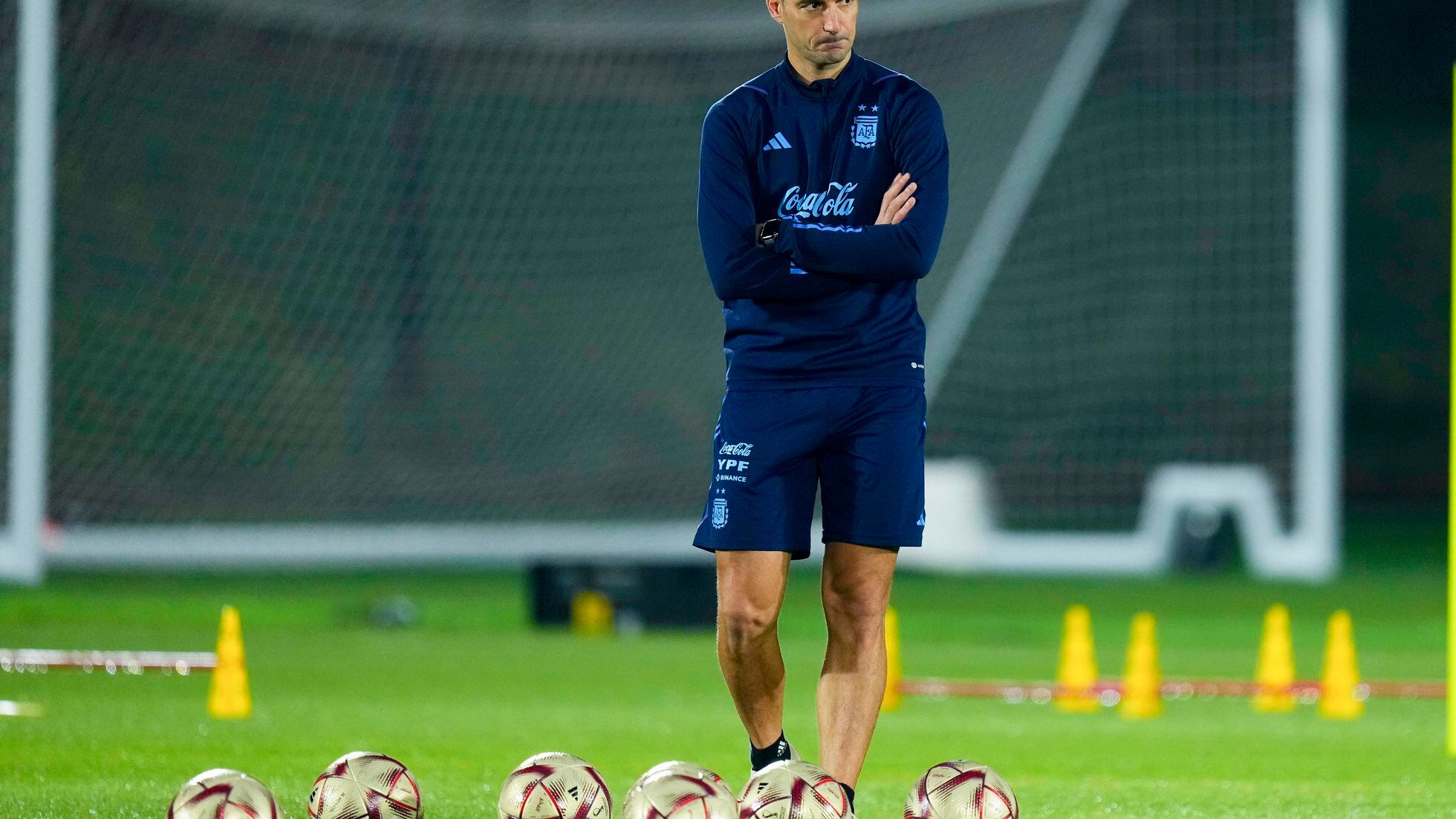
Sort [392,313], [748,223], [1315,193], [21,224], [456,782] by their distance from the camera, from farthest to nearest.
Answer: [392,313]
[1315,193]
[21,224]
[456,782]
[748,223]

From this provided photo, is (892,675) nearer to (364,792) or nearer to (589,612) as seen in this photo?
(589,612)

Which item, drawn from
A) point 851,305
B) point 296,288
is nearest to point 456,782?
point 851,305

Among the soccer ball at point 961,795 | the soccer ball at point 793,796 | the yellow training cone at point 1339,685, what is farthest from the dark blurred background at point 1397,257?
the soccer ball at point 793,796

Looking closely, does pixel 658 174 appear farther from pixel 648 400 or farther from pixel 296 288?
pixel 296 288

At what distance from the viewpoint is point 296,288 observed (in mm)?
13875

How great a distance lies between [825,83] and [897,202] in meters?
0.36

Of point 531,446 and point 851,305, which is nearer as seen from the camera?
point 851,305

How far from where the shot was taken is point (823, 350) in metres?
4.58

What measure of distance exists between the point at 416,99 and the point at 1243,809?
1067cm

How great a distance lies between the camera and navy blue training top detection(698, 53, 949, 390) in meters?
4.57

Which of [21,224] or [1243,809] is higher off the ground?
[21,224]

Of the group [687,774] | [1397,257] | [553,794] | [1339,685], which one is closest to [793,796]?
[687,774]

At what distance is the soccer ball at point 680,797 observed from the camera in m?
3.85

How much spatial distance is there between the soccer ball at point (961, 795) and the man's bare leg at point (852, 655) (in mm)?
347
